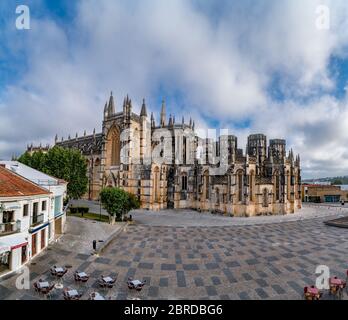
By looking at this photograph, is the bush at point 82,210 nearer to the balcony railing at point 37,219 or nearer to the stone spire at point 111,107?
the balcony railing at point 37,219

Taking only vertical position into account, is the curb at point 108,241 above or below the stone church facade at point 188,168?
below

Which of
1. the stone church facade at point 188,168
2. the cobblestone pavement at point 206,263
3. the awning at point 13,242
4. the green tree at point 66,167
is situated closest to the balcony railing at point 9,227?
the awning at point 13,242

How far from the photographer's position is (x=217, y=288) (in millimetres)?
11195

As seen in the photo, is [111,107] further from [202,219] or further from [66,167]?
[202,219]

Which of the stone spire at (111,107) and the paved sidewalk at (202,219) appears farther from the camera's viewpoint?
the stone spire at (111,107)

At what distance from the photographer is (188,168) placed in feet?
146

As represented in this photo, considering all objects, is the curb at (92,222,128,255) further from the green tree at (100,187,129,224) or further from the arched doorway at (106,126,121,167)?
the arched doorway at (106,126,121,167)

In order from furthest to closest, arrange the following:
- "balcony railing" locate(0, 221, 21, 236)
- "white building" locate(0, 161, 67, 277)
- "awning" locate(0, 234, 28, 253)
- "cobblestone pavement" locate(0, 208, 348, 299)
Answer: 1. "white building" locate(0, 161, 67, 277)
2. "balcony railing" locate(0, 221, 21, 236)
3. "awning" locate(0, 234, 28, 253)
4. "cobblestone pavement" locate(0, 208, 348, 299)

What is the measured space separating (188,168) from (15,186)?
110 feet

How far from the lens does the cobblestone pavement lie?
1089 centimetres

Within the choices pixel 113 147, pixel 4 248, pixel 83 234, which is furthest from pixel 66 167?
pixel 113 147

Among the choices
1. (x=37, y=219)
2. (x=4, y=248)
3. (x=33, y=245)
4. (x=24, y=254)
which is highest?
(x=37, y=219)

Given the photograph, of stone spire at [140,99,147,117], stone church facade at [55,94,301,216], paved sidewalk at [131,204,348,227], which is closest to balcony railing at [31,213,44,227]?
paved sidewalk at [131,204,348,227]

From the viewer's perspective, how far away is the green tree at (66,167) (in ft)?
98.6
